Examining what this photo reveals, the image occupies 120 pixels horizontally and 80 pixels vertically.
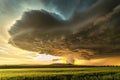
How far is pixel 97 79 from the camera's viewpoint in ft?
124

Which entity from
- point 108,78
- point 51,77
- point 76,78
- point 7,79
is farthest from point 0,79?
point 108,78

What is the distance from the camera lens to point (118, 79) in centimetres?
3747

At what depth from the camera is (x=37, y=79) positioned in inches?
1406

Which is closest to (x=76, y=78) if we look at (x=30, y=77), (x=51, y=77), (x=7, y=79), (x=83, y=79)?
(x=83, y=79)

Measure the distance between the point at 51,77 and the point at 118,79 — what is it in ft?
28.6

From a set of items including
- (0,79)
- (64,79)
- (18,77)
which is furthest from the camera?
(64,79)

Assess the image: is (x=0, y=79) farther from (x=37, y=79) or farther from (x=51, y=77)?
(x=51, y=77)

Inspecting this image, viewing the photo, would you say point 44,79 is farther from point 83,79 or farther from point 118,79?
point 118,79

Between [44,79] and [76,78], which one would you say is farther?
[76,78]

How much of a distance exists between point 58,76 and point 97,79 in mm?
5138

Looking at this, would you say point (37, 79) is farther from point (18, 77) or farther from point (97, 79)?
point (97, 79)

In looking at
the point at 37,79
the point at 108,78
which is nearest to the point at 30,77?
the point at 37,79

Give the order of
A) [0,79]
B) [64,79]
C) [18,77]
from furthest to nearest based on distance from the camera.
A: [64,79] → [18,77] → [0,79]

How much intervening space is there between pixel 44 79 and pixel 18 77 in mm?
3344
